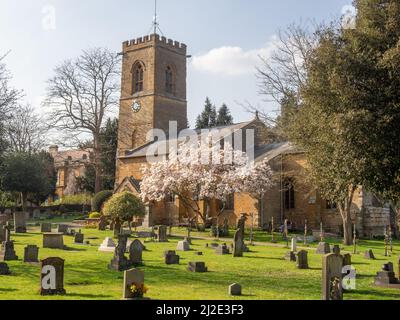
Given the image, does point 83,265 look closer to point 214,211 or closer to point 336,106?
point 336,106

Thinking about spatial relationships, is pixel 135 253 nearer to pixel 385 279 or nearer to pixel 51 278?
pixel 51 278

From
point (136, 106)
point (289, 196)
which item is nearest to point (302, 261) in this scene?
point (289, 196)

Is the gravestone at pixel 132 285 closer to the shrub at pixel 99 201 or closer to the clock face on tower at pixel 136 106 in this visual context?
the shrub at pixel 99 201

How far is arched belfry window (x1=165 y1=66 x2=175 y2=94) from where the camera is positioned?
181ft

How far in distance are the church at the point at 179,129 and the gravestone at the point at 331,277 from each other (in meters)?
21.6

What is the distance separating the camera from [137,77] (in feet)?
184

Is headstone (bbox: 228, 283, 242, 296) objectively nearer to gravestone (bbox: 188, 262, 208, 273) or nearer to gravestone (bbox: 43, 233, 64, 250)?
gravestone (bbox: 188, 262, 208, 273)

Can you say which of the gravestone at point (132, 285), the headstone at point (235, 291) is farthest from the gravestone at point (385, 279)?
the gravestone at point (132, 285)

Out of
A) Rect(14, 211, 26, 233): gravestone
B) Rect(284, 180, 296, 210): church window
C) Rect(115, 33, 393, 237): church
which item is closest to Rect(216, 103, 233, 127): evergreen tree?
Rect(115, 33, 393, 237): church

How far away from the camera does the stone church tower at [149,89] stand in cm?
5372

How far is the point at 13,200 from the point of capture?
58812mm

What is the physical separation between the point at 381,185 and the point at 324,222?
24.1 metres

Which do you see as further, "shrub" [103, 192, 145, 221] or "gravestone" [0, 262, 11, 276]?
"shrub" [103, 192, 145, 221]
